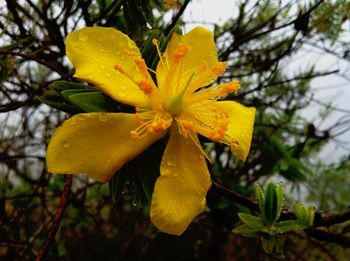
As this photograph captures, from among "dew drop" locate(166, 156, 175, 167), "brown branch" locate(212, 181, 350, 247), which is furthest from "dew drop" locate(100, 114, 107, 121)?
"brown branch" locate(212, 181, 350, 247)

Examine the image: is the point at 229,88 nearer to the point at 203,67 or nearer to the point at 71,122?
the point at 203,67

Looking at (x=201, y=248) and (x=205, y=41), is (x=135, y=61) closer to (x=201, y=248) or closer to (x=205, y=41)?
(x=205, y=41)

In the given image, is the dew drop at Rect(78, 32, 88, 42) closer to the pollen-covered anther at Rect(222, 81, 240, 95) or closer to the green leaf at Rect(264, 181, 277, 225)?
the pollen-covered anther at Rect(222, 81, 240, 95)

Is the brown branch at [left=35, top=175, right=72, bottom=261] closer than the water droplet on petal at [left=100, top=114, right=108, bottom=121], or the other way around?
the water droplet on petal at [left=100, top=114, right=108, bottom=121]

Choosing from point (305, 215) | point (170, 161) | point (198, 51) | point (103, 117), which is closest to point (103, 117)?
point (103, 117)

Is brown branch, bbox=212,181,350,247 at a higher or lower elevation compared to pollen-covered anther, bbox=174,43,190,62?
lower

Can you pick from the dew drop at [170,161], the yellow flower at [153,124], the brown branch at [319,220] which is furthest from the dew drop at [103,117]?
the brown branch at [319,220]

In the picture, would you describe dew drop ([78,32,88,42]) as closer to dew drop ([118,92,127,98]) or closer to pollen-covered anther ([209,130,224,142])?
dew drop ([118,92,127,98])
